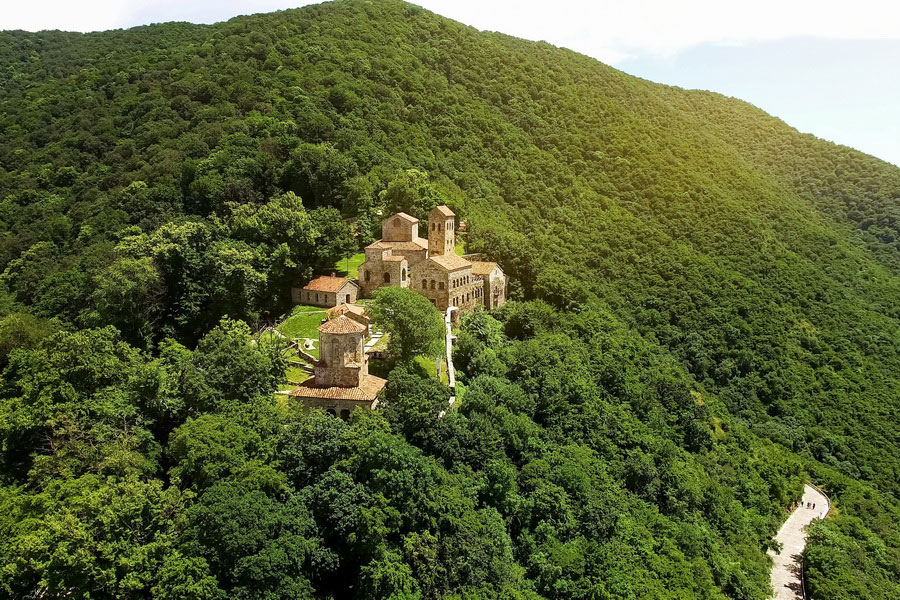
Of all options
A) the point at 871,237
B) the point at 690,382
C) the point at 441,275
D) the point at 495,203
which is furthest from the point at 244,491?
the point at 871,237

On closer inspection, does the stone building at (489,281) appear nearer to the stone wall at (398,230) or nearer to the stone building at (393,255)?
the stone building at (393,255)

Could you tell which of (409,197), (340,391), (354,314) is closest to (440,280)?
(354,314)

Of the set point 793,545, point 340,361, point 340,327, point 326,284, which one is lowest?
point 793,545

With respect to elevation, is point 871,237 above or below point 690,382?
above

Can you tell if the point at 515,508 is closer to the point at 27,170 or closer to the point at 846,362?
the point at 846,362

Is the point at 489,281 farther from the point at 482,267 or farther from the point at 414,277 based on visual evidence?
the point at 414,277

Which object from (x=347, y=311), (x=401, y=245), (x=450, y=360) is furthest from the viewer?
(x=401, y=245)

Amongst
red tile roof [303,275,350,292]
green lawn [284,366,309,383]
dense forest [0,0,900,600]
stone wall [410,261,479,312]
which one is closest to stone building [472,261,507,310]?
dense forest [0,0,900,600]
